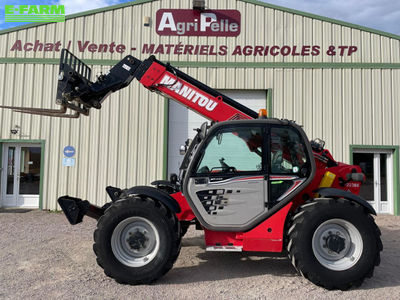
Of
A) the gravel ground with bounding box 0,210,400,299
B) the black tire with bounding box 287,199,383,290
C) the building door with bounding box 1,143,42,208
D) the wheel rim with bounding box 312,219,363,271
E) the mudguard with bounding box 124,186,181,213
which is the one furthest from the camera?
the building door with bounding box 1,143,42,208

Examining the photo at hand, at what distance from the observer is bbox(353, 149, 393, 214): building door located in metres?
10.8

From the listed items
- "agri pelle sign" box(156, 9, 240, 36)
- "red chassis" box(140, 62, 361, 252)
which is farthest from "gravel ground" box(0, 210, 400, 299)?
"agri pelle sign" box(156, 9, 240, 36)

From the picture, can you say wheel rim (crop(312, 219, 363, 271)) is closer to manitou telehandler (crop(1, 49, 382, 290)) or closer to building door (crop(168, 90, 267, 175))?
manitou telehandler (crop(1, 49, 382, 290))

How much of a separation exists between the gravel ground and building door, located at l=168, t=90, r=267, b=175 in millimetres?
4606

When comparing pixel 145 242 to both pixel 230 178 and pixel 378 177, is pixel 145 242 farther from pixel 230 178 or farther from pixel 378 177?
pixel 378 177

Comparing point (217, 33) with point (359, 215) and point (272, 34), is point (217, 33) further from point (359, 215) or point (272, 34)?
point (359, 215)

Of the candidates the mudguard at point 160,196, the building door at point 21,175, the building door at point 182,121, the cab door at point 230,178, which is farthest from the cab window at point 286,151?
the building door at point 21,175

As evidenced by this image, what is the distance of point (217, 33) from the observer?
11.0 metres

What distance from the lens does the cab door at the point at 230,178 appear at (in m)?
4.41

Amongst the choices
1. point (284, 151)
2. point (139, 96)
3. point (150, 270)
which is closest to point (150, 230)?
point (150, 270)

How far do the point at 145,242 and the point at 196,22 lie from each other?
892cm

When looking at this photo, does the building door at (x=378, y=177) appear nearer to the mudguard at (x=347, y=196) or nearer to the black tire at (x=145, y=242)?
the mudguard at (x=347, y=196)

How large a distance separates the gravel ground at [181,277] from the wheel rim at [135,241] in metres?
0.39

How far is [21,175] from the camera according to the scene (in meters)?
11.1
